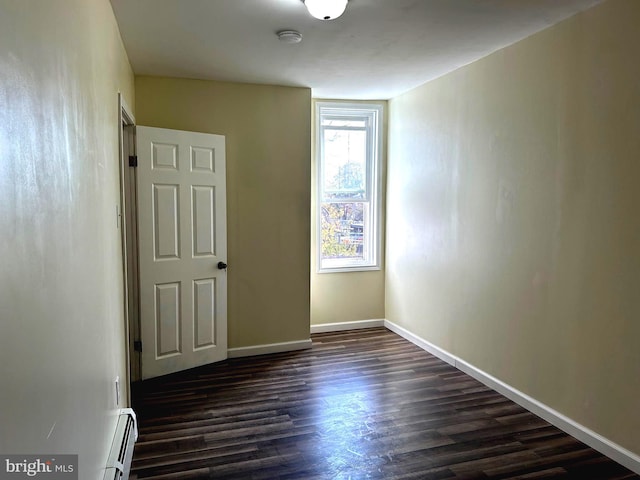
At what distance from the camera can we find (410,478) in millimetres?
Answer: 2365

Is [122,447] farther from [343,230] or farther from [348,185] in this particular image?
[348,185]

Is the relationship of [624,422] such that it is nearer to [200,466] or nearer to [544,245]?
[544,245]

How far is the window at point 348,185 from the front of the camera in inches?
194

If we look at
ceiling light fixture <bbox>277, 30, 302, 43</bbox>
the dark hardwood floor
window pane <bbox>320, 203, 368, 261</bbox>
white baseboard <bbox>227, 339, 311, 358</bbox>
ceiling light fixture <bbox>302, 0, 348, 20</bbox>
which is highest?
ceiling light fixture <bbox>277, 30, 302, 43</bbox>

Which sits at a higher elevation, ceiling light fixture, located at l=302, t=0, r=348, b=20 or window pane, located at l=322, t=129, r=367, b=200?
ceiling light fixture, located at l=302, t=0, r=348, b=20

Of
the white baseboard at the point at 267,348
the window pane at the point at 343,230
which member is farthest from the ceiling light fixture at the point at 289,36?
the white baseboard at the point at 267,348

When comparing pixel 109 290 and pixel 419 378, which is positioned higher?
pixel 109 290

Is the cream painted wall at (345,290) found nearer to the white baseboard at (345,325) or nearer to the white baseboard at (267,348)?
the white baseboard at (345,325)

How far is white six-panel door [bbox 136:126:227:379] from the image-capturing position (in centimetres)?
363

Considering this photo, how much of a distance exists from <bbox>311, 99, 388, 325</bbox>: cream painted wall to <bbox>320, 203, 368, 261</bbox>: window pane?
0.15m

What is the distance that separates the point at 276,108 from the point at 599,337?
123 inches

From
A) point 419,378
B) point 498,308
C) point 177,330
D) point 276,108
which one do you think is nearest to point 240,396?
point 177,330

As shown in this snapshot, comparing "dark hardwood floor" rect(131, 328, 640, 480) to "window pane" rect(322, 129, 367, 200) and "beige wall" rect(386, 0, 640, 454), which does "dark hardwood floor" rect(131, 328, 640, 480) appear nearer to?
"beige wall" rect(386, 0, 640, 454)

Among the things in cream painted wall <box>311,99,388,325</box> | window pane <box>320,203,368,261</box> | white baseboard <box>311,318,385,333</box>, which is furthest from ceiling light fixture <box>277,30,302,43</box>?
white baseboard <box>311,318,385,333</box>
